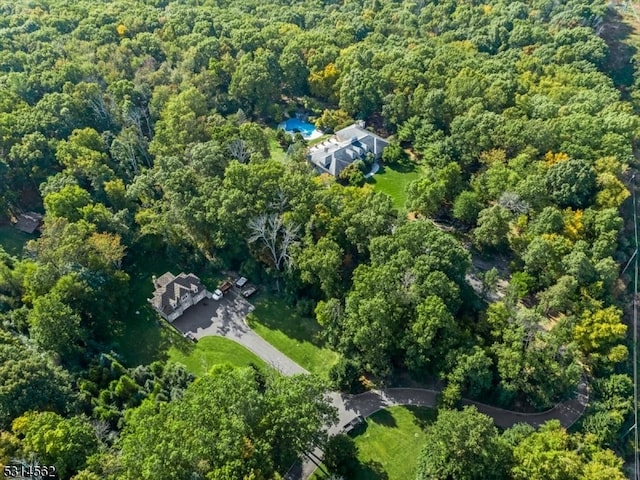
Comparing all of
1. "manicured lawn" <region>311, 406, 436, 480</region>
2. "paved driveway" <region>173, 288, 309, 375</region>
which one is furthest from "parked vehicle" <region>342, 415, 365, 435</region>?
"paved driveway" <region>173, 288, 309, 375</region>

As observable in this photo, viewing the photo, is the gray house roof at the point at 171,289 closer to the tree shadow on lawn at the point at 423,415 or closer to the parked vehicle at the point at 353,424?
the parked vehicle at the point at 353,424

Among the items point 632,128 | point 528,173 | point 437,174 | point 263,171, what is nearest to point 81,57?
point 263,171

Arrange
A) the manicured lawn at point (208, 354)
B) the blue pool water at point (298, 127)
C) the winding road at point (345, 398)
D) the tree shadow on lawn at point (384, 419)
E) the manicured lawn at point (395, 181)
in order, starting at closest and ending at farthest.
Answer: the tree shadow on lawn at point (384, 419), the winding road at point (345, 398), the manicured lawn at point (208, 354), the manicured lawn at point (395, 181), the blue pool water at point (298, 127)

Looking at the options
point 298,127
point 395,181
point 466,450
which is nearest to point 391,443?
point 466,450

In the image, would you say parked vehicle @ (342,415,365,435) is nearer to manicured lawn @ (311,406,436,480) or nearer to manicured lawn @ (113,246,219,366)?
manicured lawn @ (311,406,436,480)

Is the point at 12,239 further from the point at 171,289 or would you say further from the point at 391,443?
the point at 391,443

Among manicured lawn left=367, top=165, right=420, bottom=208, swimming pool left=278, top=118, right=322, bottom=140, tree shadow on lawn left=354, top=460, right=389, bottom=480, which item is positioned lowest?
tree shadow on lawn left=354, top=460, right=389, bottom=480

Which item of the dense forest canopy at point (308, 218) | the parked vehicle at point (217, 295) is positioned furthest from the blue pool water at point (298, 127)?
the parked vehicle at point (217, 295)
